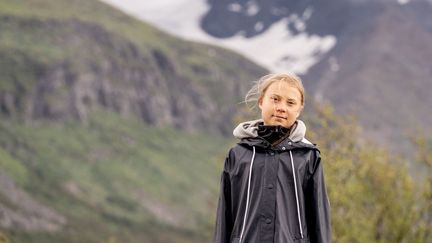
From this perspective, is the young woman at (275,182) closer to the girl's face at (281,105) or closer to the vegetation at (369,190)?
the girl's face at (281,105)

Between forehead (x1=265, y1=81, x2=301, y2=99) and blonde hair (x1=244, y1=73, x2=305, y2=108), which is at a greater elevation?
blonde hair (x1=244, y1=73, x2=305, y2=108)

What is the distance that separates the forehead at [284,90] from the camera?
1048 cm

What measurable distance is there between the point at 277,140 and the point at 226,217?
1.22m

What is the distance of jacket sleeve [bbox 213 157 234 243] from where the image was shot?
411 inches

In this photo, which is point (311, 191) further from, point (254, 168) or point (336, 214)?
point (336, 214)

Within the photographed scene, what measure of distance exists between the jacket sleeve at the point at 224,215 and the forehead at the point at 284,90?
110cm

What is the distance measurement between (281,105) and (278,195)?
118cm

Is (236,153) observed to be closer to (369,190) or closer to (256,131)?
(256,131)

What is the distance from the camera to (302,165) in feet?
33.6

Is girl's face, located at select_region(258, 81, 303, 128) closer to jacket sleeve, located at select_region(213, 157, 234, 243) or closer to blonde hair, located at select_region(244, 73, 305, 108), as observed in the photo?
blonde hair, located at select_region(244, 73, 305, 108)

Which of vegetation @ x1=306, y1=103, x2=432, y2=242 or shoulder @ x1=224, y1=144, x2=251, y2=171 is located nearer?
shoulder @ x1=224, y1=144, x2=251, y2=171

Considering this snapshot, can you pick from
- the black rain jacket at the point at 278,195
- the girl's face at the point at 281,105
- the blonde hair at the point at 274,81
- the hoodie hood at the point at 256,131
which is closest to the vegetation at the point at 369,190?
the blonde hair at the point at 274,81

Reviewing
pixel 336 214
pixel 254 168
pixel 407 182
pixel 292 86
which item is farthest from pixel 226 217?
pixel 407 182

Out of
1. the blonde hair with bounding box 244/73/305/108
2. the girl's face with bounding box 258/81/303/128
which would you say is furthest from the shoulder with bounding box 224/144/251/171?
the blonde hair with bounding box 244/73/305/108
